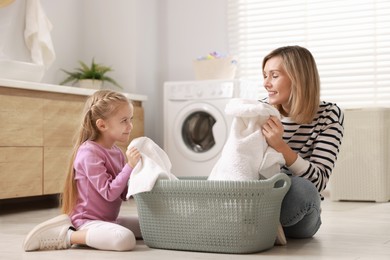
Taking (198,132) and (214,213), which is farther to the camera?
(198,132)

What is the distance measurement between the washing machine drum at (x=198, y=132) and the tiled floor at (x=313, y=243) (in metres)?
1.24

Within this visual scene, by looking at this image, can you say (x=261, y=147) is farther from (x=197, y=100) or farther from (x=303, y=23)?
(x=303, y=23)

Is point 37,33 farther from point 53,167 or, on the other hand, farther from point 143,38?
point 53,167

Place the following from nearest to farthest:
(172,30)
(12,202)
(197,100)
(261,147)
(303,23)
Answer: (261,147) → (12,202) → (197,100) → (303,23) → (172,30)

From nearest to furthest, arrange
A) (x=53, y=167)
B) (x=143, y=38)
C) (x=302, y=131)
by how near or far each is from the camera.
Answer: (x=302, y=131) < (x=53, y=167) < (x=143, y=38)

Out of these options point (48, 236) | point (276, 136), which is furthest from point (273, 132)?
point (48, 236)

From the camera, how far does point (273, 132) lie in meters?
2.20

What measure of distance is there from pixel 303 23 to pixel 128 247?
333 centimetres

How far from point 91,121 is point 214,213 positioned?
0.66 metres

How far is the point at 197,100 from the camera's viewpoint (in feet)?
15.7

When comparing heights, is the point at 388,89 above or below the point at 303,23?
below

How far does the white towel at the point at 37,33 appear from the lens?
4.55 meters

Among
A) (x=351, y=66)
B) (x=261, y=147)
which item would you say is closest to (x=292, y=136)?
(x=261, y=147)

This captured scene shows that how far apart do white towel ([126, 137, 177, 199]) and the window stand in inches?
114
